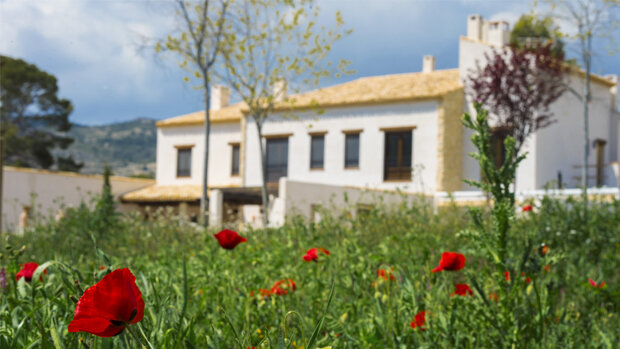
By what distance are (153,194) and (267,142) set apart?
5.93 meters

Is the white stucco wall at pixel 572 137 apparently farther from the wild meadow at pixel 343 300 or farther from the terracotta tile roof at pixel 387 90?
the wild meadow at pixel 343 300

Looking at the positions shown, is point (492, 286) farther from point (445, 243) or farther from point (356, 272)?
point (445, 243)

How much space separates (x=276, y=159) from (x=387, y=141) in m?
5.11

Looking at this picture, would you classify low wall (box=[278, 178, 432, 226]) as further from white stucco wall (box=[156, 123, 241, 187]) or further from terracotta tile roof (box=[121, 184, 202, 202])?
white stucco wall (box=[156, 123, 241, 187])

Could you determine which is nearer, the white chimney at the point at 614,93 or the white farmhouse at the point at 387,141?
the white farmhouse at the point at 387,141

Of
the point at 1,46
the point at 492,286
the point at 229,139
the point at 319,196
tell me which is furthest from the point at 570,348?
the point at 229,139

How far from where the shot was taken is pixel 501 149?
67.1ft

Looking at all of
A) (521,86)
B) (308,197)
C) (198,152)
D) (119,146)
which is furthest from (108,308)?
(119,146)

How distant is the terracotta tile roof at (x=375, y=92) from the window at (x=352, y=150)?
1.27 m

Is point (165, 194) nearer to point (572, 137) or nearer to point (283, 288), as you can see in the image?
point (572, 137)

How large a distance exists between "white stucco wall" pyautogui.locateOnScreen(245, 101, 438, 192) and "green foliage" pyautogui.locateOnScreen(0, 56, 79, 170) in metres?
25.3

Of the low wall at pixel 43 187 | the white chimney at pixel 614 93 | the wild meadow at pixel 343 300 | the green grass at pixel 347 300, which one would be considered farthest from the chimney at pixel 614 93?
the low wall at pixel 43 187

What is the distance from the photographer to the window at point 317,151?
76.5 ft

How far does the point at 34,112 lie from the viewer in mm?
47562
